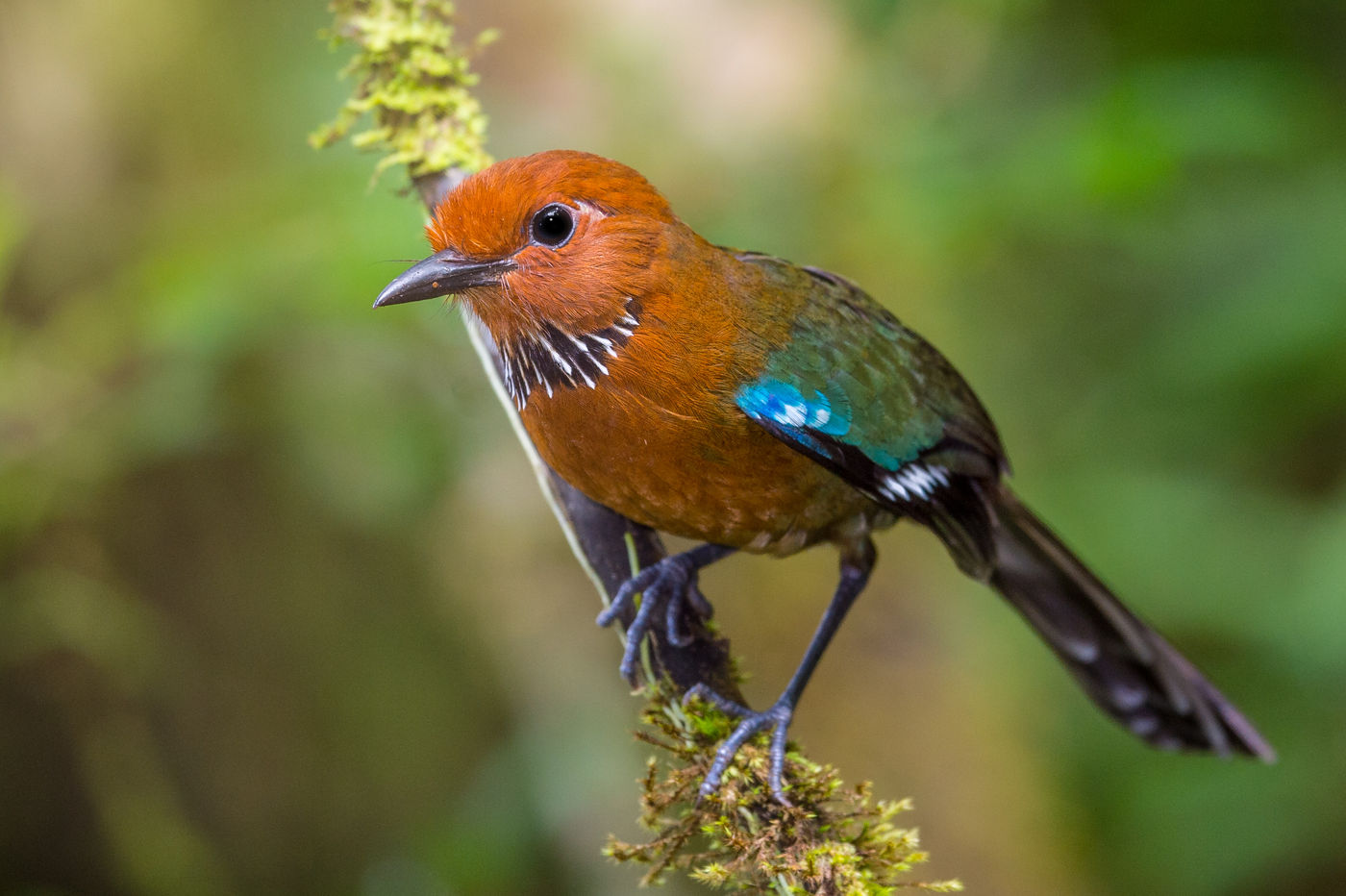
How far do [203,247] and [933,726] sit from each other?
3.11 metres

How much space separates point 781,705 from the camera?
263 centimetres

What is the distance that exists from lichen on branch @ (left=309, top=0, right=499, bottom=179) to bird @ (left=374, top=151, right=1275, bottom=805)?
42 cm

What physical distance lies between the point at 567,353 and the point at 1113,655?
2.18 metres

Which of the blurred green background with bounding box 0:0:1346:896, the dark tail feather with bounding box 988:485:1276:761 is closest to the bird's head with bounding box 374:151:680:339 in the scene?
the blurred green background with bounding box 0:0:1346:896

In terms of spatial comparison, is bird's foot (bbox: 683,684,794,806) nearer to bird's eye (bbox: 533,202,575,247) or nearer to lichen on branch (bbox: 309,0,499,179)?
bird's eye (bbox: 533,202,575,247)

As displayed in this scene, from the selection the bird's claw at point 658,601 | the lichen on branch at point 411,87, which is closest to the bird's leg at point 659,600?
the bird's claw at point 658,601

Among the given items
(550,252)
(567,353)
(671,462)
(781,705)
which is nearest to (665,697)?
(781,705)

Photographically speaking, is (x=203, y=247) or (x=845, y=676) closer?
(x=203, y=247)

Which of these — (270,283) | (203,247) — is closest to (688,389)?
(270,283)

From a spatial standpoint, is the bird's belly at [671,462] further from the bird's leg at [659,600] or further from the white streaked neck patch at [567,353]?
the bird's leg at [659,600]

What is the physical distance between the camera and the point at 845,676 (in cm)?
447

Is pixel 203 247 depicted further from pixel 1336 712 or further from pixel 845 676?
pixel 1336 712

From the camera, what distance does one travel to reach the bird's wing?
8.71 feet

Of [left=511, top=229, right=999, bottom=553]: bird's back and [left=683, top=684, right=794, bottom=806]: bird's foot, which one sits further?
[left=511, top=229, right=999, bottom=553]: bird's back
